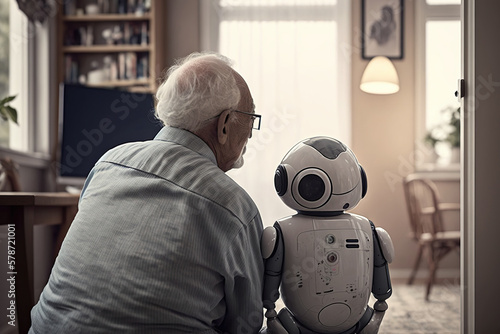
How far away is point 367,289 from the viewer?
134cm

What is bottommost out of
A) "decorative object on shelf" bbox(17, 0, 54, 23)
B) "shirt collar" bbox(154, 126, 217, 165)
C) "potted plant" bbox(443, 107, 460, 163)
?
"shirt collar" bbox(154, 126, 217, 165)

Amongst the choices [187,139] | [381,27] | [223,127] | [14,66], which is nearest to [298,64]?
[381,27]

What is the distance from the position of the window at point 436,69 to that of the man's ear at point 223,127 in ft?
11.1

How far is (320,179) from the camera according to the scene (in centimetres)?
132

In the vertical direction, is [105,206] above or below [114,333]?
above

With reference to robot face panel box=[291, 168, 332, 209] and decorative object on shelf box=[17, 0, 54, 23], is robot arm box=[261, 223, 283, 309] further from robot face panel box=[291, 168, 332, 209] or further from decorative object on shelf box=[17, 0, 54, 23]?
decorative object on shelf box=[17, 0, 54, 23]

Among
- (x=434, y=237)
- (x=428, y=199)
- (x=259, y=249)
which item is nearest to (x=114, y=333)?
(x=259, y=249)

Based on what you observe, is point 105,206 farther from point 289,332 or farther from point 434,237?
point 434,237

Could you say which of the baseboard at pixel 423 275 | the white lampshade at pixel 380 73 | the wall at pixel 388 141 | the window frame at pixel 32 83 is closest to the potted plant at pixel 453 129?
the wall at pixel 388 141

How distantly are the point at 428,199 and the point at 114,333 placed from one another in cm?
384

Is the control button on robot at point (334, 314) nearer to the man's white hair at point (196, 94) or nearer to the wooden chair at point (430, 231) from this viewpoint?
the man's white hair at point (196, 94)

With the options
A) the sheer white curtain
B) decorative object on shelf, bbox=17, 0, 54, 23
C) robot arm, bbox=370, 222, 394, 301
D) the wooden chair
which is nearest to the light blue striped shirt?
robot arm, bbox=370, 222, 394, 301

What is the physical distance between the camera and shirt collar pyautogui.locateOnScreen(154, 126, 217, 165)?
1.26 metres

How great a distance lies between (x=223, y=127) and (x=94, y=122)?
71.2 inches
